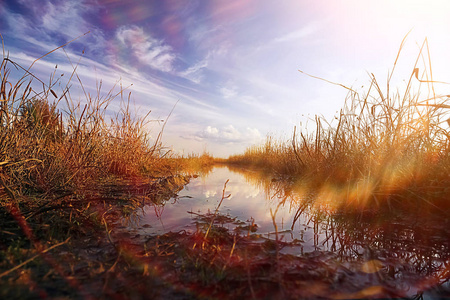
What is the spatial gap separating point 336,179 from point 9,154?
4.47 metres

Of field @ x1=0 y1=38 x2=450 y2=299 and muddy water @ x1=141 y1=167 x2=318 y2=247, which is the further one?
muddy water @ x1=141 y1=167 x2=318 y2=247

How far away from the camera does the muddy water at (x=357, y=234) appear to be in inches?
51.7

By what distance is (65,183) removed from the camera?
246cm

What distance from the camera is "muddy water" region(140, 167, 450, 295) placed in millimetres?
1313

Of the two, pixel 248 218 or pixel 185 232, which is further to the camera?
pixel 248 218

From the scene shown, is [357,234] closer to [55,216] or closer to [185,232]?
[185,232]

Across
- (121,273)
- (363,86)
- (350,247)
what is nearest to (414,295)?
(350,247)

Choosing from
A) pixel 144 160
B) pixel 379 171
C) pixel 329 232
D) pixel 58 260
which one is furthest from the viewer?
pixel 144 160

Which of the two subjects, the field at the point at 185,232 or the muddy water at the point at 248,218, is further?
the muddy water at the point at 248,218

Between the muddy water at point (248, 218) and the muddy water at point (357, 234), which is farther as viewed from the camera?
the muddy water at point (248, 218)

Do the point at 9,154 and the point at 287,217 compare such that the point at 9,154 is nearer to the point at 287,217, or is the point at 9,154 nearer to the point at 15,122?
the point at 15,122

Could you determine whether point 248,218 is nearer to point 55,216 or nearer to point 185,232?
point 185,232

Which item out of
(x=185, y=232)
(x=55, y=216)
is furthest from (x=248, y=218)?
(x=55, y=216)

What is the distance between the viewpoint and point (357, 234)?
193 centimetres
